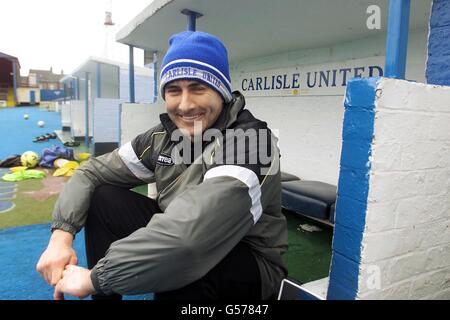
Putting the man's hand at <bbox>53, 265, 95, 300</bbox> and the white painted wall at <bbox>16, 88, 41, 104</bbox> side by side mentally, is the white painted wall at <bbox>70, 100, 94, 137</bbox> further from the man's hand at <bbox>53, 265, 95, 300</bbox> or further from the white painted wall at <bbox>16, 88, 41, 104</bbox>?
the white painted wall at <bbox>16, 88, 41, 104</bbox>

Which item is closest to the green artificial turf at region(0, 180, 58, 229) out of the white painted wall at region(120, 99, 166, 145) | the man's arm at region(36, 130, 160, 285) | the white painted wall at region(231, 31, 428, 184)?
the white painted wall at region(120, 99, 166, 145)

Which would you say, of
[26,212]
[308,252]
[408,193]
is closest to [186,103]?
[408,193]

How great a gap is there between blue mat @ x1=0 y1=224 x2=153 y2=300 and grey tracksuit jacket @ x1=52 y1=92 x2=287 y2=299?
916 mm

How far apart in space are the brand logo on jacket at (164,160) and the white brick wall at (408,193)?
0.87 metres

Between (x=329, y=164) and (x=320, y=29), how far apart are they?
57.7 inches

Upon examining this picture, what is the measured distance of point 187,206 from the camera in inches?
42.6

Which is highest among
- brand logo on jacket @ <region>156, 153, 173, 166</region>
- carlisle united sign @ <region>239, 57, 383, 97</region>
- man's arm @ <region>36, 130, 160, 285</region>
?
carlisle united sign @ <region>239, 57, 383, 97</region>

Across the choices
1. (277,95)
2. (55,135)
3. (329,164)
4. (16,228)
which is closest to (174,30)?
(277,95)

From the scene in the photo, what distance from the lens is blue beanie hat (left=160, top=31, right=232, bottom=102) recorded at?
1.39 m

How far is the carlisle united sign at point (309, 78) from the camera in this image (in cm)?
344

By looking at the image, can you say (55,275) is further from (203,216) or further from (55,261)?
(203,216)

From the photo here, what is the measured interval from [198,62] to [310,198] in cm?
195

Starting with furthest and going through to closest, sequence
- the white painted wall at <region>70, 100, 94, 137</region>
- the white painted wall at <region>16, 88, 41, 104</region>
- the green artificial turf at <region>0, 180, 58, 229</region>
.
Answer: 1. the white painted wall at <region>16, 88, 41, 104</region>
2. the white painted wall at <region>70, 100, 94, 137</region>
3. the green artificial turf at <region>0, 180, 58, 229</region>

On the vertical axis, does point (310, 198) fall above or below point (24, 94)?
below
